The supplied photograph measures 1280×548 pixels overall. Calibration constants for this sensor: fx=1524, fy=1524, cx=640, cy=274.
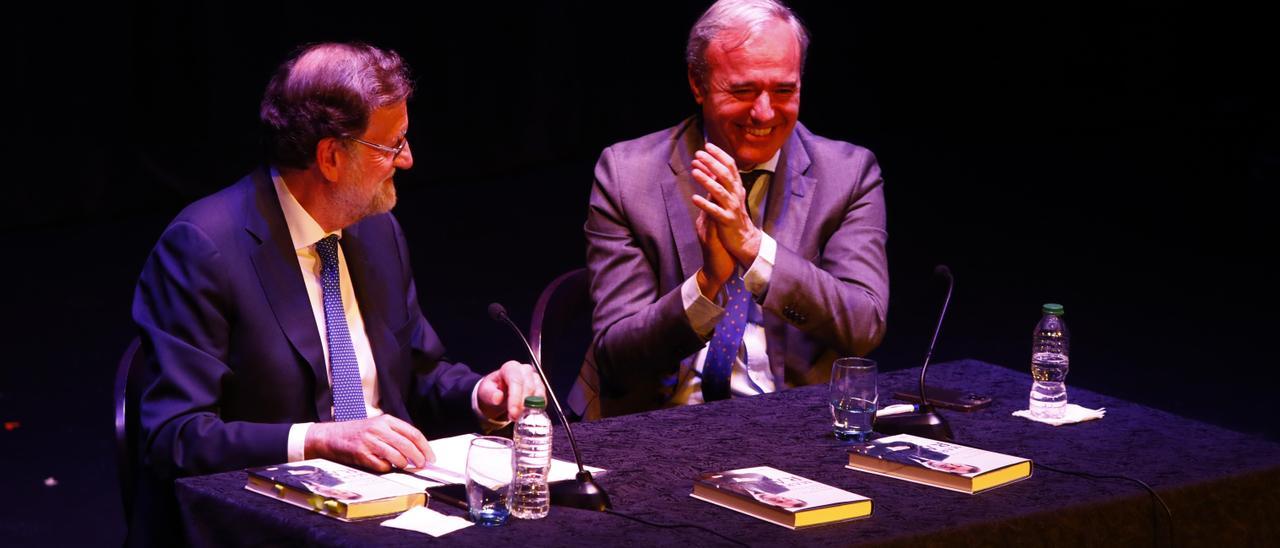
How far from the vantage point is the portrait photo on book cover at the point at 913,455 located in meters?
2.57

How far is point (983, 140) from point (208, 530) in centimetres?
1052

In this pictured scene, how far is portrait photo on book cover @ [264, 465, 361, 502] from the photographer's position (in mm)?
2357

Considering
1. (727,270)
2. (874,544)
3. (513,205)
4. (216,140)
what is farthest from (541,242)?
(874,544)

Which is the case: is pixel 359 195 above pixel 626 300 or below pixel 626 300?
above

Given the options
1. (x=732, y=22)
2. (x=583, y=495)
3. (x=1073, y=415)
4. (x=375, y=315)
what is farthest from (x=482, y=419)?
(x=1073, y=415)

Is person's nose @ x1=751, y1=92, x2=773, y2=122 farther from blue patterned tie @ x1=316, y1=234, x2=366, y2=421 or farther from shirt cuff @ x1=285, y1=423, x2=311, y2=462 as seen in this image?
shirt cuff @ x1=285, y1=423, x2=311, y2=462

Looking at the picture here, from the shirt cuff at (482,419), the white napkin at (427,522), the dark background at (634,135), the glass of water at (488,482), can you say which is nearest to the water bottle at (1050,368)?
the shirt cuff at (482,419)

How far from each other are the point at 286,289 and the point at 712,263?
2.97ft

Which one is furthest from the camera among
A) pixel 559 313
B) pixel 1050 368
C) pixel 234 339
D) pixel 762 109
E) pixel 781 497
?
pixel 559 313

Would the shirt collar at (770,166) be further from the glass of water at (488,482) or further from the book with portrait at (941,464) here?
the glass of water at (488,482)

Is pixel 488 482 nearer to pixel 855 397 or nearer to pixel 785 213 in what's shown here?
pixel 855 397

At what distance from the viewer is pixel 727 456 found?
9.00ft

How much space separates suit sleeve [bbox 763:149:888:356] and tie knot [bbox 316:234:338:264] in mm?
923

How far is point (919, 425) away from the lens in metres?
2.90
